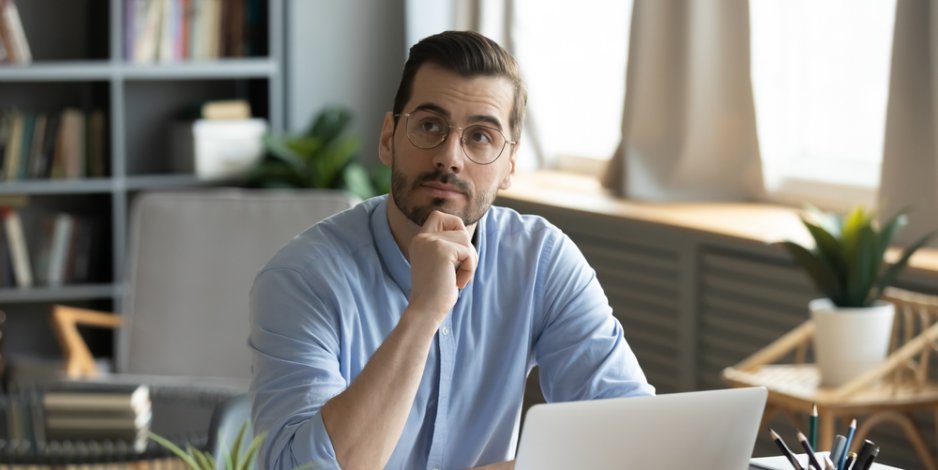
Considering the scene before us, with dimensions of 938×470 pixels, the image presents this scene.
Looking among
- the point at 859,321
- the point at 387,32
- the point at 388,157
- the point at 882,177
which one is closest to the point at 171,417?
the point at 388,157

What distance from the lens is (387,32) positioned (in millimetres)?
5145

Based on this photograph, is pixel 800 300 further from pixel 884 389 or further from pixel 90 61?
pixel 90 61

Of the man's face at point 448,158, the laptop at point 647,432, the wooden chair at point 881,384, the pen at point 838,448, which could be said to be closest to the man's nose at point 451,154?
the man's face at point 448,158

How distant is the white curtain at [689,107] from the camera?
3.96 meters

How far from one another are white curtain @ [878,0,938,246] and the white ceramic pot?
41cm

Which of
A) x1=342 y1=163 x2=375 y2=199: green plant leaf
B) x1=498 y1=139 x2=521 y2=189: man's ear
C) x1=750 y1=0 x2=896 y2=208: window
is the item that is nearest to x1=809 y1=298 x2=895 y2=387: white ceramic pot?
x1=750 y1=0 x2=896 y2=208: window

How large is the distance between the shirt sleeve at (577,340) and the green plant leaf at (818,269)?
1.11m

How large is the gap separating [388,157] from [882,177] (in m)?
1.86

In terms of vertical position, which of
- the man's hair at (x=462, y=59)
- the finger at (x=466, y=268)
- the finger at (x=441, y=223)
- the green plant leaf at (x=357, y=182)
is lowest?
the green plant leaf at (x=357, y=182)

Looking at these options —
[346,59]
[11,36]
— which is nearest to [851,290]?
[346,59]

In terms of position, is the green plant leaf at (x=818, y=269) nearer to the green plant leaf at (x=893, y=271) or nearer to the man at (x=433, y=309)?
the green plant leaf at (x=893, y=271)

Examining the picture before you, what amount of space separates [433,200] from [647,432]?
0.57 metres

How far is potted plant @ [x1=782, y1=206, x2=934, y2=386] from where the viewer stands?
2.92 metres

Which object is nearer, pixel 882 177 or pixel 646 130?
pixel 882 177
